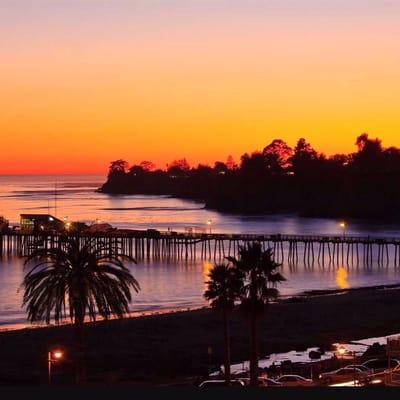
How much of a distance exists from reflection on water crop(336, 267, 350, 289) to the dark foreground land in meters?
14.4

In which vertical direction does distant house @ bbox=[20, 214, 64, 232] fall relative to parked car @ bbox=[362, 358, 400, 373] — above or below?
above

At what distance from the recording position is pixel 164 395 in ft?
27.6

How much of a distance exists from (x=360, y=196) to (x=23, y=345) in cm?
15619

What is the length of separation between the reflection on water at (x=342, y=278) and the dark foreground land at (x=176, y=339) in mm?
14423

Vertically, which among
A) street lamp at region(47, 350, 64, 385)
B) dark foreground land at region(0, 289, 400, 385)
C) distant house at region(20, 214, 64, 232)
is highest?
distant house at region(20, 214, 64, 232)

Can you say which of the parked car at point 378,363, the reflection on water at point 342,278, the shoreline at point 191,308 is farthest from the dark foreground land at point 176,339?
the reflection on water at point 342,278

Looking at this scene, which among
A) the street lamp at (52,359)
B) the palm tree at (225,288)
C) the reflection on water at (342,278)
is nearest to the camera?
the street lamp at (52,359)

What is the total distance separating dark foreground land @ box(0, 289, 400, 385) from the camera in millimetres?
34781

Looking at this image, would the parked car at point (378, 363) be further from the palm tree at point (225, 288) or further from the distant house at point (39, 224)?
the distant house at point (39, 224)

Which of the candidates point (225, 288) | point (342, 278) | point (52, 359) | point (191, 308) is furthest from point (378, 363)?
point (342, 278)

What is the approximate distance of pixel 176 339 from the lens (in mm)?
42031

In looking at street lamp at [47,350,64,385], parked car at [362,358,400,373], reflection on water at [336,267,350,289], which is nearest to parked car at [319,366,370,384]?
parked car at [362,358,400,373]

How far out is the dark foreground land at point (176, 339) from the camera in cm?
3478

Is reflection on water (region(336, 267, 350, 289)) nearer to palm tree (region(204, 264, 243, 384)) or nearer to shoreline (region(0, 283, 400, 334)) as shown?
shoreline (region(0, 283, 400, 334))
